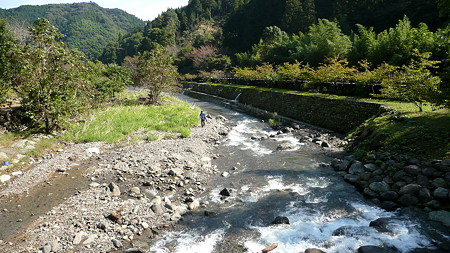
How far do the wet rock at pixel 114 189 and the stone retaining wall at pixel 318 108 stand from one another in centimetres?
1436

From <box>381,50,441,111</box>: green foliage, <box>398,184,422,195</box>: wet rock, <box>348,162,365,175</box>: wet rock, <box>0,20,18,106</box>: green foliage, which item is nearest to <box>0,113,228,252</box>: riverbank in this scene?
<box>0,20,18,106</box>: green foliage

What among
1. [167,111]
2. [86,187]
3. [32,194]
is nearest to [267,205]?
[86,187]

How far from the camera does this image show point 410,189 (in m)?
8.66

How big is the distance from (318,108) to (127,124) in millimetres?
14315

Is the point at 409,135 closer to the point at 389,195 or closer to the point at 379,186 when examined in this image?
the point at 379,186

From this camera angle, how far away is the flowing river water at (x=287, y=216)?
685 cm

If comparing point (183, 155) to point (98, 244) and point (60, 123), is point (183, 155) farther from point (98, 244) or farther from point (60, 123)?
point (60, 123)

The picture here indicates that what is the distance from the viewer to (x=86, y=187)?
368 inches

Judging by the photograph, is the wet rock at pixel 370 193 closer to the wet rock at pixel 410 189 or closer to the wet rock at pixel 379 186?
the wet rock at pixel 379 186

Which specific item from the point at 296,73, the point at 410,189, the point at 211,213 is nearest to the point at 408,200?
the point at 410,189

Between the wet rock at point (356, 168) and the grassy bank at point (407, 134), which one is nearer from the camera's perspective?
the grassy bank at point (407, 134)

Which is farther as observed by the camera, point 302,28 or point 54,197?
point 302,28

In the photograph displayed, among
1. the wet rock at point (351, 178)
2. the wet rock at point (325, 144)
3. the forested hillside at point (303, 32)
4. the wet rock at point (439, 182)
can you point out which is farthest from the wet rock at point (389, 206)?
the forested hillside at point (303, 32)

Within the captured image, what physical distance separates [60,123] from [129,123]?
4110 mm
